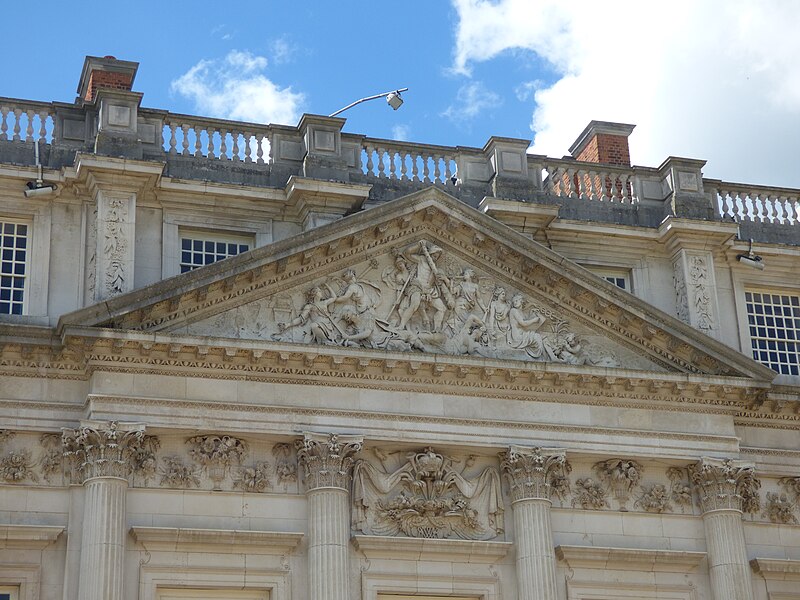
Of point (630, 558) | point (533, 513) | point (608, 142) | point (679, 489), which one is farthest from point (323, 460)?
point (608, 142)

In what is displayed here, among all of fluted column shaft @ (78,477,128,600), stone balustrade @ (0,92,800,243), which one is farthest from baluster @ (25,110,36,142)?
fluted column shaft @ (78,477,128,600)

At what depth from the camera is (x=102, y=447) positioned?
81.4ft

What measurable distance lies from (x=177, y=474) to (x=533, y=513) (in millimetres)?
6386

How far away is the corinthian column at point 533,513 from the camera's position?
2641 centimetres

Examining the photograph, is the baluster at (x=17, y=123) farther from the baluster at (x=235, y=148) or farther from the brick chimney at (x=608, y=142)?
the brick chimney at (x=608, y=142)

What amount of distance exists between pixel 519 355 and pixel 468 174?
14.4 ft

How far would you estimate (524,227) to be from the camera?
2984cm

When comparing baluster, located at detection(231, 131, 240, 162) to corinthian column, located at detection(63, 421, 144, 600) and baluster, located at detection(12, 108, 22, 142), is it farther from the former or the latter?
corinthian column, located at detection(63, 421, 144, 600)

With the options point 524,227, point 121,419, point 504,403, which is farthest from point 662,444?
point 121,419

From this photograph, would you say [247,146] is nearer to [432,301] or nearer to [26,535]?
[432,301]

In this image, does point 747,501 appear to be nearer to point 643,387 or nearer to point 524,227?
point 643,387

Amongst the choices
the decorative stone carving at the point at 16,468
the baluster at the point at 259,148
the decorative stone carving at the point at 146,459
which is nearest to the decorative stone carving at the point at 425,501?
the decorative stone carving at the point at 146,459

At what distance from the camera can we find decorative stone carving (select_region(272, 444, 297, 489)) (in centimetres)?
2611

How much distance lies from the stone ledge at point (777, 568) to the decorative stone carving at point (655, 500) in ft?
6.44
